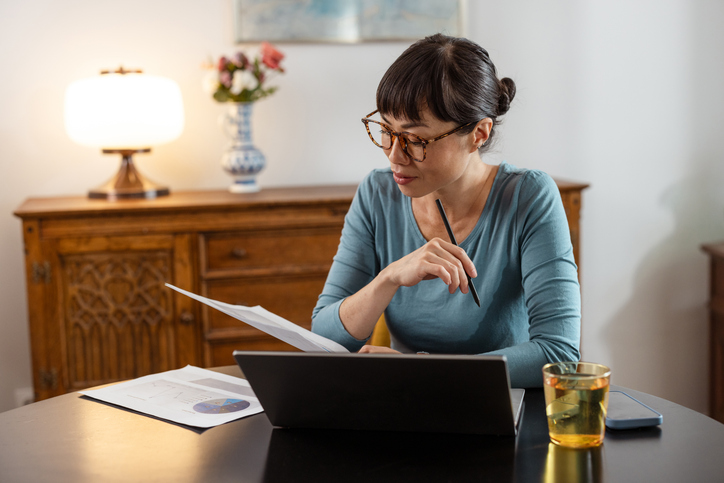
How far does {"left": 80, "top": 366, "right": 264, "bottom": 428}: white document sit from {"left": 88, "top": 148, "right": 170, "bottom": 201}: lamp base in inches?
52.8

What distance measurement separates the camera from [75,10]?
8.61ft

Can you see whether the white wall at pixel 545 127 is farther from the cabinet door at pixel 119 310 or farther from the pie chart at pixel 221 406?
the pie chart at pixel 221 406

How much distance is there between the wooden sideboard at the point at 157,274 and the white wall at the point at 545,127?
396 mm

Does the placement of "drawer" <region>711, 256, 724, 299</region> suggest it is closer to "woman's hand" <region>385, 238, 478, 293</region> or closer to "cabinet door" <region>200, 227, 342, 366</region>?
"cabinet door" <region>200, 227, 342, 366</region>

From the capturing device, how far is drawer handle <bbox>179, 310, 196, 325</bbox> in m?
2.37

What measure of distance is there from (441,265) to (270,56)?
1563mm

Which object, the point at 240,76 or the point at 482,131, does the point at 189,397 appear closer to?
the point at 482,131

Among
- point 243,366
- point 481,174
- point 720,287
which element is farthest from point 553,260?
point 720,287

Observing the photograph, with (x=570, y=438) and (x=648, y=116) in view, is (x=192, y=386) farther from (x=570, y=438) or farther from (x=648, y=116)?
(x=648, y=116)

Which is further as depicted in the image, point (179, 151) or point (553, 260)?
point (179, 151)

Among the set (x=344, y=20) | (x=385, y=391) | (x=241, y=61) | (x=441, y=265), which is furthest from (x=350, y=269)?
(x=344, y=20)

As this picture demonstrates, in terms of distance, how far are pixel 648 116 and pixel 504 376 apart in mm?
2450

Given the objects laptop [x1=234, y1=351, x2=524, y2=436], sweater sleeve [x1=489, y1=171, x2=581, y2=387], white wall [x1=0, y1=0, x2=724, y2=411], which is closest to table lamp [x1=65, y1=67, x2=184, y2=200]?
white wall [x1=0, y1=0, x2=724, y2=411]

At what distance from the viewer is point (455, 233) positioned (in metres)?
1.55
